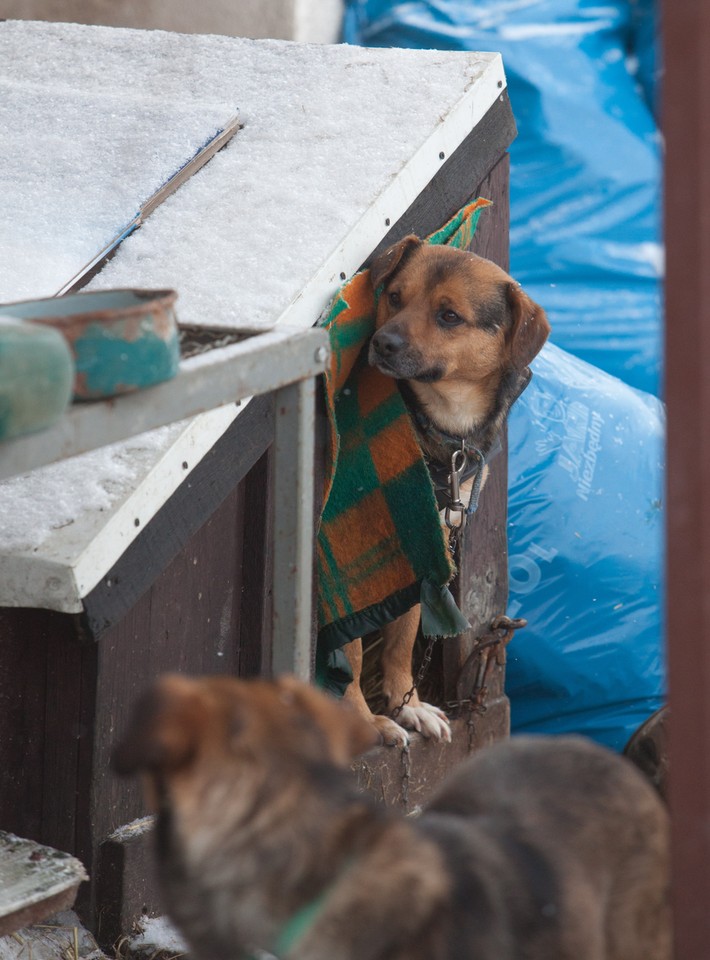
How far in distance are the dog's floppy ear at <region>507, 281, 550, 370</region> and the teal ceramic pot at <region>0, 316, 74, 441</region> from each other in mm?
2137

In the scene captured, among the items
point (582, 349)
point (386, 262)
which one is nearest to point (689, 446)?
point (386, 262)

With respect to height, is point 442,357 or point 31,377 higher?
point 442,357

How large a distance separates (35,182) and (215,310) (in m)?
0.75

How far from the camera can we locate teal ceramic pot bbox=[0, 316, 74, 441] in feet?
4.12

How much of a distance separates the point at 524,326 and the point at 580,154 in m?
2.24

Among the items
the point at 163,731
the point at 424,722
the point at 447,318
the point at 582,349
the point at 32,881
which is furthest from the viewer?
the point at 582,349

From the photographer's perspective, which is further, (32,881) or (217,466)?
(217,466)

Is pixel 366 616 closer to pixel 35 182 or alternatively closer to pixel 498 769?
pixel 35 182

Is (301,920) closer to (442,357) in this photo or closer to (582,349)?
(442,357)

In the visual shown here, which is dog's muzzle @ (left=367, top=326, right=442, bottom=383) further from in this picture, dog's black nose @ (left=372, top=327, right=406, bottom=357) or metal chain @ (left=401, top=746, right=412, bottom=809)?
metal chain @ (left=401, top=746, right=412, bottom=809)

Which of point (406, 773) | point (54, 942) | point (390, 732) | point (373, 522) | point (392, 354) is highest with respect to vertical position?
point (392, 354)

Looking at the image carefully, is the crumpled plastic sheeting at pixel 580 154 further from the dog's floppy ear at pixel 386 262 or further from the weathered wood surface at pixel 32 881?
the weathered wood surface at pixel 32 881

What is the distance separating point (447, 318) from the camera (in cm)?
328

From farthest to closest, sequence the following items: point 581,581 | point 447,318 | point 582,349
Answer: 1. point 582,349
2. point 581,581
3. point 447,318
